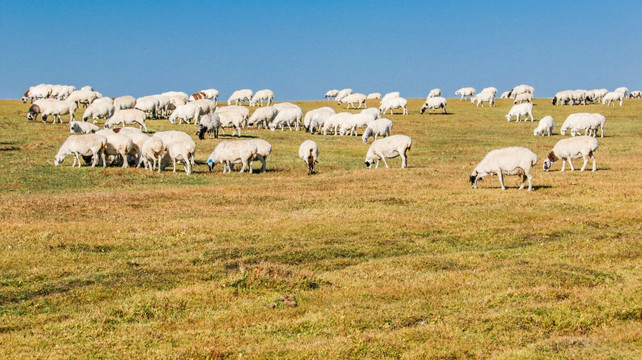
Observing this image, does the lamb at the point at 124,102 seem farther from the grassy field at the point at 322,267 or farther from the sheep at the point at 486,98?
the sheep at the point at 486,98

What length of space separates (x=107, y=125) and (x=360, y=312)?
125ft

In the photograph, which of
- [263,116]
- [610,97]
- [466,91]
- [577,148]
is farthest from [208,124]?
[466,91]

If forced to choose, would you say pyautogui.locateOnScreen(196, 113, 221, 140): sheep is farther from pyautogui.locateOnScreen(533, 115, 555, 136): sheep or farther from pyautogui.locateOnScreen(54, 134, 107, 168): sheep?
pyautogui.locateOnScreen(533, 115, 555, 136): sheep

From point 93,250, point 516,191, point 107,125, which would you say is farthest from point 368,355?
point 107,125

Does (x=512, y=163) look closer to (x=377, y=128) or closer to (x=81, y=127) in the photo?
(x=377, y=128)

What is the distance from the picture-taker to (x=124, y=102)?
56.2 meters

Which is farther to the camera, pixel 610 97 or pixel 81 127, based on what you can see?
pixel 610 97

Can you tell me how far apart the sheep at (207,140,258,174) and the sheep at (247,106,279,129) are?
69.4 ft

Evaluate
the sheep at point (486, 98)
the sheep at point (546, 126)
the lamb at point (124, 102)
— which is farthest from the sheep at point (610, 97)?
the lamb at point (124, 102)

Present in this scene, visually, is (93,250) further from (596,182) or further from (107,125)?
(107,125)

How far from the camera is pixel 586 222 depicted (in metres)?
18.0

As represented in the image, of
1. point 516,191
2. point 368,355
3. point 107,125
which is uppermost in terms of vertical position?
point 107,125

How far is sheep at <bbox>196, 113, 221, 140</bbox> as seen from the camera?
42188 millimetres

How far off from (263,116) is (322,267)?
4002 cm
